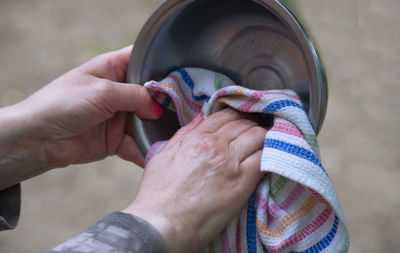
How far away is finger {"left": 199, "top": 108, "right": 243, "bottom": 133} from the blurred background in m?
0.64

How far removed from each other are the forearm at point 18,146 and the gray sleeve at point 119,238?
27 centimetres

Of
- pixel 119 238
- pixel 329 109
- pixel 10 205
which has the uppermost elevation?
pixel 119 238

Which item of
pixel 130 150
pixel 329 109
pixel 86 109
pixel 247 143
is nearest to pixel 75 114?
pixel 86 109

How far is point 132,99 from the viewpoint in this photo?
23.2 inches

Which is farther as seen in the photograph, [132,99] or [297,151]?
[132,99]

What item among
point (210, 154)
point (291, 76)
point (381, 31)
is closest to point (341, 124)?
point (381, 31)

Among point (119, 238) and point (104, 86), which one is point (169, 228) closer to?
point (119, 238)

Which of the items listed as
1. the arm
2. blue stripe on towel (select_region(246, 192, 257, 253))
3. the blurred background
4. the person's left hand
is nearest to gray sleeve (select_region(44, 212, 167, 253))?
the arm

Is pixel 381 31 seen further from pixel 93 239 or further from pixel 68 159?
pixel 93 239

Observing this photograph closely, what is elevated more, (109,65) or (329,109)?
(109,65)

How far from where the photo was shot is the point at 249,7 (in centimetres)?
59

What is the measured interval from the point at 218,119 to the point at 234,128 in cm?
2

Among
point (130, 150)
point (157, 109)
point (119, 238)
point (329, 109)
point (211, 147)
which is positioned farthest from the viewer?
point (329, 109)

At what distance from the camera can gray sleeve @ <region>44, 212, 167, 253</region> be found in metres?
0.40
